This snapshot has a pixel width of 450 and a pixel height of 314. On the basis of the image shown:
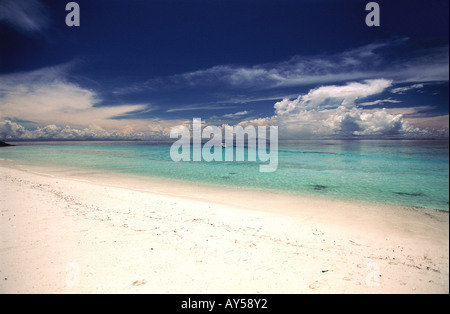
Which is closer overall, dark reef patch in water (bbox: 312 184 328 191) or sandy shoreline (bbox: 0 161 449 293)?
sandy shoreline (bbox: 0 161 449 293)

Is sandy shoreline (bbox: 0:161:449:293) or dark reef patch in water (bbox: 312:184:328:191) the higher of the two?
sandy shoreline (bbox: 0:161:449:293)

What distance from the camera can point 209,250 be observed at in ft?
17.5

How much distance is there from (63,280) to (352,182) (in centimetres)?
1950

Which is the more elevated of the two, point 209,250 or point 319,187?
point 209,250

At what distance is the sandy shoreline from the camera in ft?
13.4

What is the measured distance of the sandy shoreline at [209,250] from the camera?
4.08 m

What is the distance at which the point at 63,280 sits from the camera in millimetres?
4059

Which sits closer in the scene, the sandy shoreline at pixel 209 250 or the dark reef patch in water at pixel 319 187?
the sandy shoreline at pixel 209 250

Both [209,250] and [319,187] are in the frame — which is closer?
[209,250]

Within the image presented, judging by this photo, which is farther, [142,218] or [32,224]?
[142,218]
